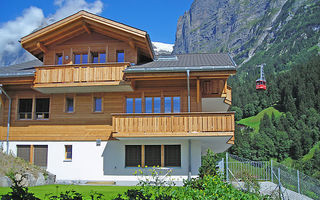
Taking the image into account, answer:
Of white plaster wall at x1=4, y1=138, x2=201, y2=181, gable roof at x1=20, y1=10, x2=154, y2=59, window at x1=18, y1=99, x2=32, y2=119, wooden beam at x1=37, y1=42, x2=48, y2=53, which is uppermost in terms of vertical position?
gable roof at x1=20, y1=10, x2=154, y2=59

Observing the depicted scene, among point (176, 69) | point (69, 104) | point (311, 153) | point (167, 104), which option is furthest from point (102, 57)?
point (311, 153)

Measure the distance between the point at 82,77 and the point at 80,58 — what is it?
Answer: 2309 mm

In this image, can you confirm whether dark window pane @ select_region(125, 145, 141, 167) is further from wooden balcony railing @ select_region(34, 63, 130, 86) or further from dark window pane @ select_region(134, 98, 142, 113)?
wooden balcony railing @ select_region(34, 63, 130, 86)

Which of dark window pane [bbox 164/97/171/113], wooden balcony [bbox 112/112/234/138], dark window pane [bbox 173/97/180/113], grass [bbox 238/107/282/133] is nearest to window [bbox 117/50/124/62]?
dark window pane [bbox 164/97/171/113]

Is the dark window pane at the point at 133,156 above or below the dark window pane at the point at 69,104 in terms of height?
below

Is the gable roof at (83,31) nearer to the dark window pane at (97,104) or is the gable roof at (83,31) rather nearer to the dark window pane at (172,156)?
the dark window pane at (97,104)

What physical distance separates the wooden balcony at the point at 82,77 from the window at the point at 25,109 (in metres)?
2.00

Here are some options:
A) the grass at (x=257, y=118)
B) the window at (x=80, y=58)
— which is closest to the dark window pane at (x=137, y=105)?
the window at (x=80, y=58)

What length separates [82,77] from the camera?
1797 centimetres

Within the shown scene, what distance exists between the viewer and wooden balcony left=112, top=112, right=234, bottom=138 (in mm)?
16234

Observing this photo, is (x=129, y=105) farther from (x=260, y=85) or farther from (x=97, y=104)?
(x=260, y=85)

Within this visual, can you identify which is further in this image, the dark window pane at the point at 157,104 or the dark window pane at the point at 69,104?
the dark window pane at the point at 69,104

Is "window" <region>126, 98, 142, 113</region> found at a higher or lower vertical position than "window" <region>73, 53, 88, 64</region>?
lower

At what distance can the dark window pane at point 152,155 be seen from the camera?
18.0 m
